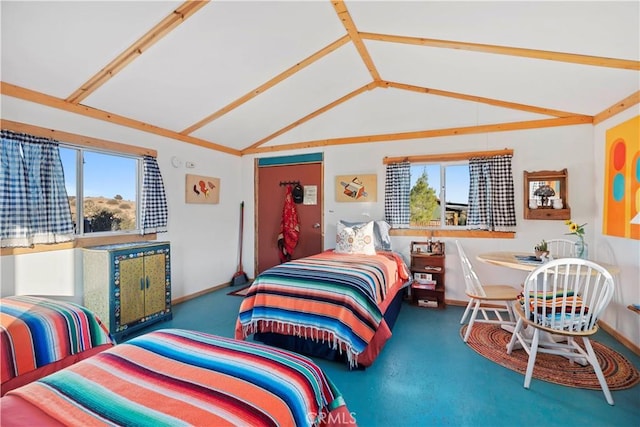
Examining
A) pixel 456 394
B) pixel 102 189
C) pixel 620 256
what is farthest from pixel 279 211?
pixel 620 256

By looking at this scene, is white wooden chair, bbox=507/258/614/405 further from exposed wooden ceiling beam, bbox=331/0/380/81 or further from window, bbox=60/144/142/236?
window, bbox=60/144/142/236

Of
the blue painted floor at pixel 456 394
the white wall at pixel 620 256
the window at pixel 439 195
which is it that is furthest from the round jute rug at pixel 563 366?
the window at pixel 439 195

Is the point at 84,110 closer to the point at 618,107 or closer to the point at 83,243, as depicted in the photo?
the point at 83,243

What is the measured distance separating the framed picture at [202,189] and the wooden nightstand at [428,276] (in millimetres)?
2980

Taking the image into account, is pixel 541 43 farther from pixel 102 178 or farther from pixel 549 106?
pixel 102 178

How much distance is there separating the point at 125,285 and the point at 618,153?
15.9ft

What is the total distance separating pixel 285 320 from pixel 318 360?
0.43 meters

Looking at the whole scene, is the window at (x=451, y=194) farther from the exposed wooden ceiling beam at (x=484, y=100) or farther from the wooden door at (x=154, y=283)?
the wooden door at (x=154, y=283)

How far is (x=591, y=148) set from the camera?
3271 millimetres

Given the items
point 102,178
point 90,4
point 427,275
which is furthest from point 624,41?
point 102,178

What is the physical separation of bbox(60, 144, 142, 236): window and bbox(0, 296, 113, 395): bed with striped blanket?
4.27ft

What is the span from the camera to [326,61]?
A: 10.1ft

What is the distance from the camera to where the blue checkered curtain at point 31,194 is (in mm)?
2420

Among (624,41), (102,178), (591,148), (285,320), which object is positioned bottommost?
(285,320)
